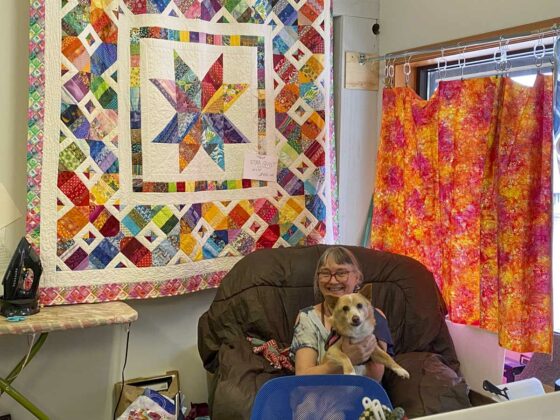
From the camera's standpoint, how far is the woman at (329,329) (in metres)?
1.78

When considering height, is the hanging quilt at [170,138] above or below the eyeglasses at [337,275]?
above

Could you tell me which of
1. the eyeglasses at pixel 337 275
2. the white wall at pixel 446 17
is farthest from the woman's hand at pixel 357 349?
the white wall at pixel 446 17

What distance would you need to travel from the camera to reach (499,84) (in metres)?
2.16

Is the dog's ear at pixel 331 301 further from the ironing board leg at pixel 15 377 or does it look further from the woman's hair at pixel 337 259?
the ironing board leg at pixel 15 377

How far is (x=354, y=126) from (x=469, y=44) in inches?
28.1

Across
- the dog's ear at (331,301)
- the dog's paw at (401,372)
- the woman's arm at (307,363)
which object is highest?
the dog's ear at (331,301)

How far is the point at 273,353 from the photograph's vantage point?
2080 millimetres

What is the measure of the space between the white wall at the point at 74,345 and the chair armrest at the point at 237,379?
21.5 inches

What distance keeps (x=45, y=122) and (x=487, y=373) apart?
1.91 m

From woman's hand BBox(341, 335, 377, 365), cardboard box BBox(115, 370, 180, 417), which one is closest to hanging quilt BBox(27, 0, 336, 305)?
cardboard box BBox(115, 370, 180, 417)

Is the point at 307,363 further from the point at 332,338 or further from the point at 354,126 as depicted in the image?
the point at 354,126

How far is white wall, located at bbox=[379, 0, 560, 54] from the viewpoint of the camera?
2.12 metres

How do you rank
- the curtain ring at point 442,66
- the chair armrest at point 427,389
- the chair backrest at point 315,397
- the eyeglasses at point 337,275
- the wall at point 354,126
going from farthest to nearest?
the wall at point 354,126
the curtain ring at point 442,66
the eyeglasses at point 337,275
the chair armrest at point 427,389
the chair backrest at point 315,397

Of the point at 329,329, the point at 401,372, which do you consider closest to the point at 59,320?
the point at 329,329
